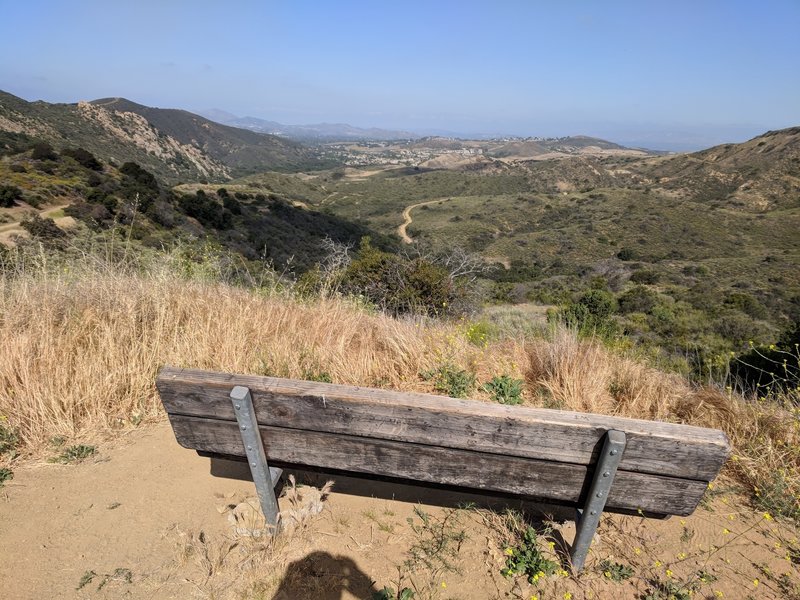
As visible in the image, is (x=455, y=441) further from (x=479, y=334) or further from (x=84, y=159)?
(x=84, y=159)

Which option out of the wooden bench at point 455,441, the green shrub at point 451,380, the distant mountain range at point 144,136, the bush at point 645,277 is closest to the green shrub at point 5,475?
the wooden bench at point 455,441

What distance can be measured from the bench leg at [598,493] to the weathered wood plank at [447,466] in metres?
0.05

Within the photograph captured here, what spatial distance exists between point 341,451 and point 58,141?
212ft

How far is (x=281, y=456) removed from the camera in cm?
178

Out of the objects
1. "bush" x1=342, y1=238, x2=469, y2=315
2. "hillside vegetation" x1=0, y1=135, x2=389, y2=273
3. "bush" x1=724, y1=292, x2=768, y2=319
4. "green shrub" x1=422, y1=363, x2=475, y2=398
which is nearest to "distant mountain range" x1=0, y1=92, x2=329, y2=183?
"hillside vegetation" x1=0, y1=135, x2=389, y2=273

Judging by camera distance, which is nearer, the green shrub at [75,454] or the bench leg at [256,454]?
the bench leg at [256,454]

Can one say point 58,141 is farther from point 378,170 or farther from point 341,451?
point 378,170

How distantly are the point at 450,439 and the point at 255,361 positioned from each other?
2118 millimetres

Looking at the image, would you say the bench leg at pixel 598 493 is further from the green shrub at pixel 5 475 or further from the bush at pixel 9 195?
the bush at pixel 9 195

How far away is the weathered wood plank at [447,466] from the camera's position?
1555 millimetres

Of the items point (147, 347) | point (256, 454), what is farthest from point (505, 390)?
point (147, 347)

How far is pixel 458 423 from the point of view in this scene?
1.48 meters

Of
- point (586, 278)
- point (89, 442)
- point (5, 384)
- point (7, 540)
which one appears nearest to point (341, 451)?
point (7, 540)

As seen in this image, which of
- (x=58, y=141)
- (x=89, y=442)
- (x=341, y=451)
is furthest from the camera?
(x=58, y=141)
